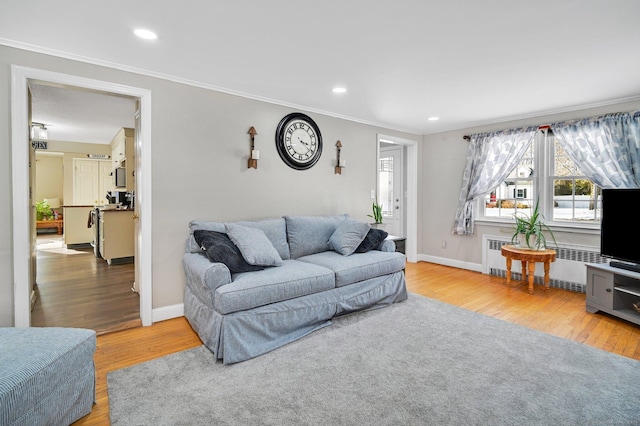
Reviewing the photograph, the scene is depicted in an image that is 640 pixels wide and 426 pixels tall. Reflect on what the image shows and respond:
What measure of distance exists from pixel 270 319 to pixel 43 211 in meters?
10.1

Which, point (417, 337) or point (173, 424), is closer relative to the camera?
point (173, 424)

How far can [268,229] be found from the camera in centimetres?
344

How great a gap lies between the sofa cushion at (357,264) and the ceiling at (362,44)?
180 cm

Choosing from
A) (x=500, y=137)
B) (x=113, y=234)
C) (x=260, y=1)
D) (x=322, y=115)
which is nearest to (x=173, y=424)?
(x=260, y=1)

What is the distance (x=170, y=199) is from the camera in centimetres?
314

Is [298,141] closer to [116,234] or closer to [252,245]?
[252,245]

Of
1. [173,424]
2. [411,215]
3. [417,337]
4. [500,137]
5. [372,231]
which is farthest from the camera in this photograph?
[411,215]

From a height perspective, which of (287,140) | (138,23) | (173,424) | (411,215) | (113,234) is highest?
A: (138,23)

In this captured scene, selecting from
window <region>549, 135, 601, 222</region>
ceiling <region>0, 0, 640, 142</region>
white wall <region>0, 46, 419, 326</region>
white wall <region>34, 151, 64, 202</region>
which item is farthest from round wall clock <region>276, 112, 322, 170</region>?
white wall <region>34, 151, 64, 202</region>

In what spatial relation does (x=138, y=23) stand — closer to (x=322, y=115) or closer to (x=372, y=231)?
(x=322, y=115)

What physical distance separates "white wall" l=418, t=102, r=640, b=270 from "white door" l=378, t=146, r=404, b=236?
1.96 feet

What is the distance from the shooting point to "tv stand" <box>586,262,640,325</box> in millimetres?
3066

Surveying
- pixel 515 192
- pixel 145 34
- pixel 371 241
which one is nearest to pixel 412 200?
pixel 515 192

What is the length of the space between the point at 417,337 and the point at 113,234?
16.9 ft
